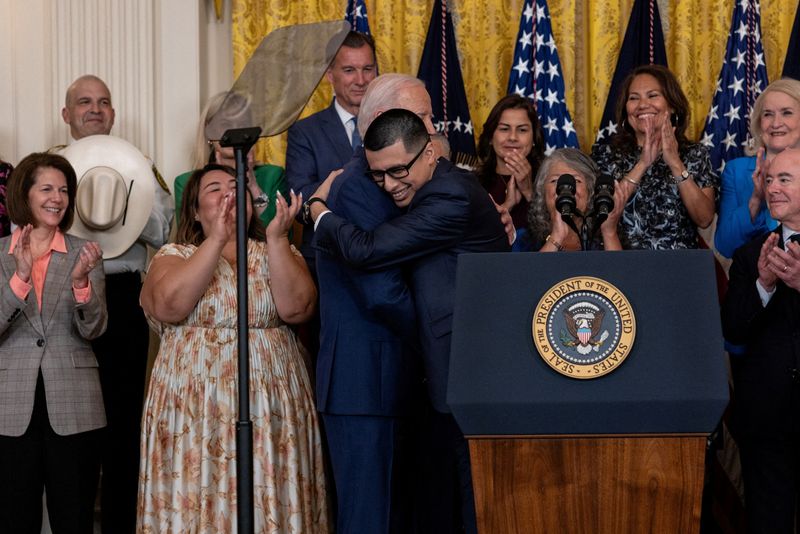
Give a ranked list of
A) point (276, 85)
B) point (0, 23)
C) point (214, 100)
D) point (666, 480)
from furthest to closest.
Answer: point (0, 23), point (214, 100), point (276, 85), point (666, 480)

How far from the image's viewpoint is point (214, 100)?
5.18 m

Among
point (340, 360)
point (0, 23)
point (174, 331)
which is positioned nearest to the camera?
point (340, 360)

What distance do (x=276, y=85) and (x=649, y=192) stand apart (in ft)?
6.39

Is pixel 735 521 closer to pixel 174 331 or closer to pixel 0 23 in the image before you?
pixel 174 331

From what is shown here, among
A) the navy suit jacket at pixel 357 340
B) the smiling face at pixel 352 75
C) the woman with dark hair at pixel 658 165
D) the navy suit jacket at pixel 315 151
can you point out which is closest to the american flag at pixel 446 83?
the smiling face at pixel 352 75

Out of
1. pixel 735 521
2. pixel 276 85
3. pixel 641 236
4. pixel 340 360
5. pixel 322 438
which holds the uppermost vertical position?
pixel 276 85

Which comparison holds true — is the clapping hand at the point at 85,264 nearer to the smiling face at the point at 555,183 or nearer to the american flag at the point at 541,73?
the smiling face at the point at 555,183

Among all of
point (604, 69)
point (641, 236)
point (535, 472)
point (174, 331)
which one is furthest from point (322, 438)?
point (604, 69)

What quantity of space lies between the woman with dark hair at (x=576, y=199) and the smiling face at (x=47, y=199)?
1889 mm

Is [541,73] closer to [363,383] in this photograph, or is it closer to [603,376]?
[363,383]

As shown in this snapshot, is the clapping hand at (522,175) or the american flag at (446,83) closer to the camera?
the clapping hand at (522,175)

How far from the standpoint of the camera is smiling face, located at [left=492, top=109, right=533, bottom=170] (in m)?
5.16

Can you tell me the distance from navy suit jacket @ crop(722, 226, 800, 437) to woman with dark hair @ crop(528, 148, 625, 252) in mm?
479

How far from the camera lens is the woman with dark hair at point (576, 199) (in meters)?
4.23
